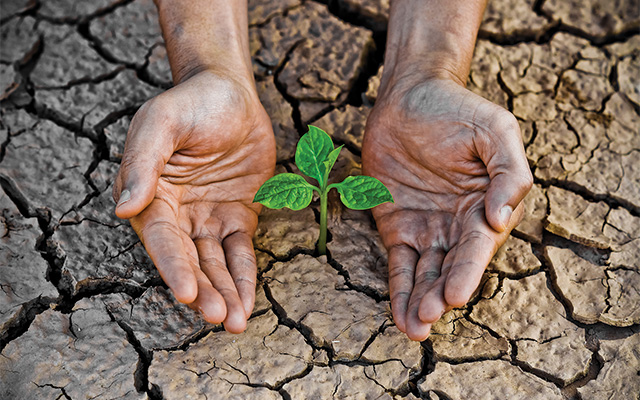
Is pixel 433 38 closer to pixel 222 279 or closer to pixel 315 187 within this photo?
pixel 315 187

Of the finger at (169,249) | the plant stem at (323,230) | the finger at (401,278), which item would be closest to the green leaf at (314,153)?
the plant stem at (323,230)

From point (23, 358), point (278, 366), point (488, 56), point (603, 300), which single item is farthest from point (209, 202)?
point (488, 56)

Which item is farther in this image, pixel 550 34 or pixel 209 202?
pixel 550 34

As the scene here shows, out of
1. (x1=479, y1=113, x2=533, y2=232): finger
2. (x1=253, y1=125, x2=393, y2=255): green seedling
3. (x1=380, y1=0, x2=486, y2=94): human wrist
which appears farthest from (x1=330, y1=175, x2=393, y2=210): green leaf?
(x1=380, y1=0, x2=486, y2=94): human wrist

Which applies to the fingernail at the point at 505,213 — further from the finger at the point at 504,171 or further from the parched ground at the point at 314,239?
the parched ground at the point at 314,239

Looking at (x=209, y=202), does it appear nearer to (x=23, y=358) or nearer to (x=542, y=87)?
(x=23, y=358)

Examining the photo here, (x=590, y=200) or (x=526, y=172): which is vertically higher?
(x=526, y=172)

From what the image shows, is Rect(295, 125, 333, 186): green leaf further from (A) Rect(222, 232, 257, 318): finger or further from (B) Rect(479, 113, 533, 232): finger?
(B) Rect(479, 113, 533, 232): finger
